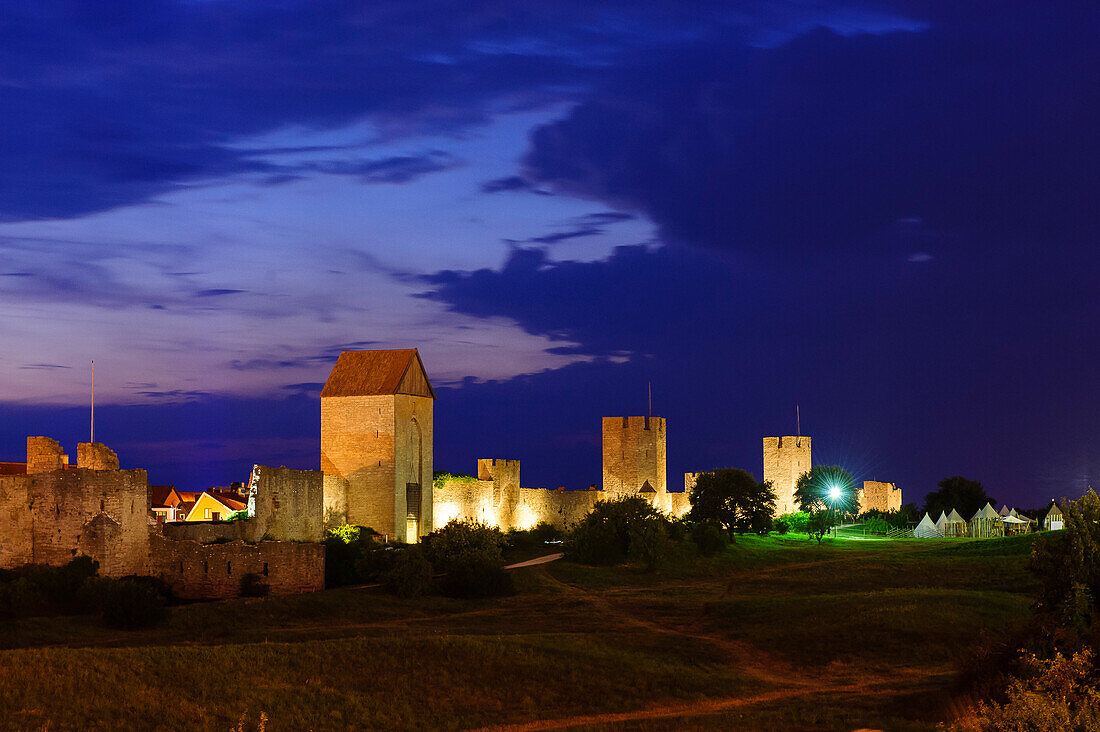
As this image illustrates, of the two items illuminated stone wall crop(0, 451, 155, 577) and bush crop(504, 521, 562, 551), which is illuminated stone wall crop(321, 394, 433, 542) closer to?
bush crop(504, 521, 562, 551)

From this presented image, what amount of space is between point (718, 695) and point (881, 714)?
13.1ft

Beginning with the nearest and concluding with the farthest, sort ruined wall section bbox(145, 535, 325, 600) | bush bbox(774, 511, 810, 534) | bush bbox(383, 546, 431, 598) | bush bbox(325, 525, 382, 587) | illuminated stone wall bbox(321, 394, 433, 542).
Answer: ruined wall section bbox(145, 535, 325, 600)
bush bbox(383, 546, 431, 598)
bush bbox(325, 525, 382, 587)
illuminated stone wall bbox(321, 394, 433, 542)
bush bbox(774, 511, 810, 534)

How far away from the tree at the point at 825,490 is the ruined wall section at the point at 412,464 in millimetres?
34137

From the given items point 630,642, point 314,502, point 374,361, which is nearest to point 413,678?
point 630,642

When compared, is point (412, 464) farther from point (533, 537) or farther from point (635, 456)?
point (635, 456)

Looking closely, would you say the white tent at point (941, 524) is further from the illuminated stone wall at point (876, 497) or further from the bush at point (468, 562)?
the bush at point (468, 562)

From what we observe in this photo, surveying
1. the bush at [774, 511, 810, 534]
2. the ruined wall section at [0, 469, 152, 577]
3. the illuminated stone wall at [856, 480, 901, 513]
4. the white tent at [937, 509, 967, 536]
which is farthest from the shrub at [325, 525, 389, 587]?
the illuminated stone wall at [856, 480, 901, 513]

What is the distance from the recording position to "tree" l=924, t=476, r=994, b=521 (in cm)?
7306

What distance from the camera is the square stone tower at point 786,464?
7875 centimetres

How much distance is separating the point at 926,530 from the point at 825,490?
12040mm

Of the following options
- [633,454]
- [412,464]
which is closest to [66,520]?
[412,464]

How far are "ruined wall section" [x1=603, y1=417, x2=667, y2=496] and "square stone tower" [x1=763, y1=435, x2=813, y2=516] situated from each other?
44.8 ft

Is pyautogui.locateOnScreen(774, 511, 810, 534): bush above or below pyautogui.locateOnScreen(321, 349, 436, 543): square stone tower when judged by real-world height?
below

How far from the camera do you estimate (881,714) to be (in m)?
17.5
